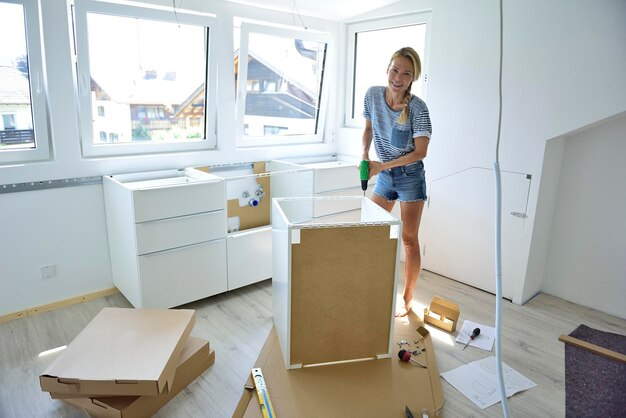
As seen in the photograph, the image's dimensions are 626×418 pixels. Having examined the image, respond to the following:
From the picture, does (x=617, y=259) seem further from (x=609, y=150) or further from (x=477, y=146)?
(x=477, y=146)

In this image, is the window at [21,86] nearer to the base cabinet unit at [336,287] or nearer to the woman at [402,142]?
the base cabinet unit at [336,287]

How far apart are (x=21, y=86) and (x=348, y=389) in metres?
2.42

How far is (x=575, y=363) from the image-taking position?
91.6 inches

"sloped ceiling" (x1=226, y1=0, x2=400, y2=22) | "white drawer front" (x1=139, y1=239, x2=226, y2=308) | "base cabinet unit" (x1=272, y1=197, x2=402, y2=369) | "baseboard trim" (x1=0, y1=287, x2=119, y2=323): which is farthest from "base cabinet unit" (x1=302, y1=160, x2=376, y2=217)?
"baseboard trim" (x1=0, y1=287, x2=119, y2=323)

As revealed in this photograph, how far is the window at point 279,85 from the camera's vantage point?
11.1 ft

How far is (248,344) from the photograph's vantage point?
240 cm

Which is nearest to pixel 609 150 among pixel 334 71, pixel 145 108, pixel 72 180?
pixel 334 71

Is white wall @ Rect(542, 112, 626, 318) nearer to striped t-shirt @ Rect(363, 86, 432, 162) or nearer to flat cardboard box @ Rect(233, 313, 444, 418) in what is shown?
striped t-shirt @ Rect(363, 86, 432, 162)

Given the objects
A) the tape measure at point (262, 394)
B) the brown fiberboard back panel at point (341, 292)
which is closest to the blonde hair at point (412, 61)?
the brown fiberboard back panel at point (341, 292)

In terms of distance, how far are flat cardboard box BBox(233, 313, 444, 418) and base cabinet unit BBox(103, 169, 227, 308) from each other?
2.48ft

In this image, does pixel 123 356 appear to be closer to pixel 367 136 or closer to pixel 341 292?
pixel 341 292

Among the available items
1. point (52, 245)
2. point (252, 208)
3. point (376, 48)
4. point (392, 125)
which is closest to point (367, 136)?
point (392, 125)

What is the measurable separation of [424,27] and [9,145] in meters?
2.94

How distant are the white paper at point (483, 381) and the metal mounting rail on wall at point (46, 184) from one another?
2.35m
